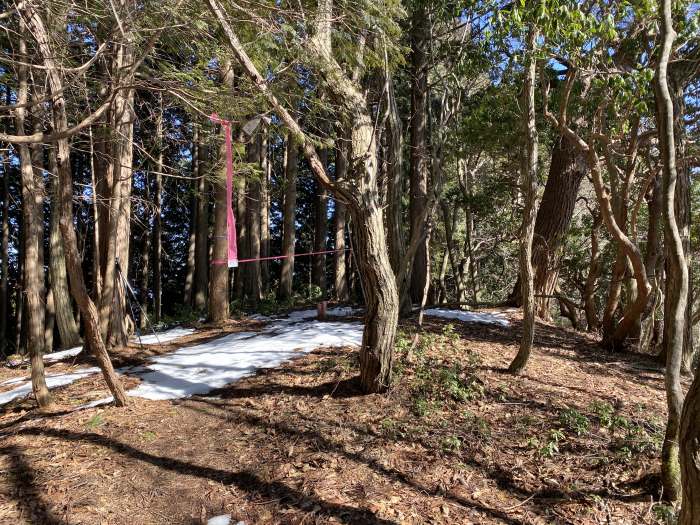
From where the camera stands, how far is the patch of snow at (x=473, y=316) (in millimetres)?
7473

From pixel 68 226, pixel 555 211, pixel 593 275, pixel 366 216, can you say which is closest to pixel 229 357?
pixel 68 226

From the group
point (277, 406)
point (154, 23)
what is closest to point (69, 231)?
point (154, 23)

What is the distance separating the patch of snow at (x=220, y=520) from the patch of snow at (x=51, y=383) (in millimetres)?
3563

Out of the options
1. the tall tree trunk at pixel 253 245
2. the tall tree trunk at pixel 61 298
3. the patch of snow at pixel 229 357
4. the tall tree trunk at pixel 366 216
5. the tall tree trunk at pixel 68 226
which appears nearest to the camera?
the tall tree trunk at pixel 68 226

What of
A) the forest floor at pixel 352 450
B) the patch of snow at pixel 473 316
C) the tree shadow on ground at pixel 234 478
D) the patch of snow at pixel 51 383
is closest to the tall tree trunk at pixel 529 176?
the forest floor at pixel 352 450

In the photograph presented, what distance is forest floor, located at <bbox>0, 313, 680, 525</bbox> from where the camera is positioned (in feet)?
9.41

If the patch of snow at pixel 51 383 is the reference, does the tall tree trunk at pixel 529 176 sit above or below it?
above

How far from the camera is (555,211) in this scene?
7781 mm

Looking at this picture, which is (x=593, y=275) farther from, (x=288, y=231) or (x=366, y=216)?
(x=288, y=231)

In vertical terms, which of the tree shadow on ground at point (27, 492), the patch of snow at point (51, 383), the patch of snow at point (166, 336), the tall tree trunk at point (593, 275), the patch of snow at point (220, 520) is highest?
the tall tree trunk at point (593, 275)

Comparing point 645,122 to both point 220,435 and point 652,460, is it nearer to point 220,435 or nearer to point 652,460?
point 652,460

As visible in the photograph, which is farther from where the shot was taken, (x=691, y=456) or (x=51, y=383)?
(x=51, y=383)

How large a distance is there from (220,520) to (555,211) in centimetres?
732

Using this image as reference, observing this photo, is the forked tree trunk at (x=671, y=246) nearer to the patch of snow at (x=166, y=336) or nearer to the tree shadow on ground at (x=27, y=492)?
the tree shadow on ground at (x=27, y=492)
